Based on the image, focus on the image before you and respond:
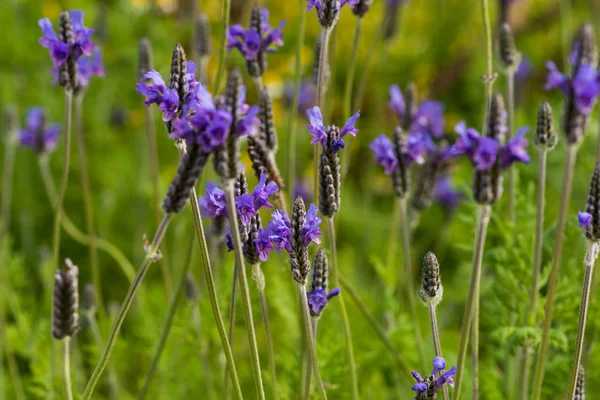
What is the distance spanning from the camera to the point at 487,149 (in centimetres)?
111

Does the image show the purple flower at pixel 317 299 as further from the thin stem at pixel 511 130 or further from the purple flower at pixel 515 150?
the thin stem at pixel 511 130

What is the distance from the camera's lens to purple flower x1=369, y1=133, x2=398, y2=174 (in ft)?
5.69

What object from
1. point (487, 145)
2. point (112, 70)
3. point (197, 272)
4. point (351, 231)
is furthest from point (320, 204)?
point (112, 70)

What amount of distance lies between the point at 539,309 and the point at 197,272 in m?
1.44

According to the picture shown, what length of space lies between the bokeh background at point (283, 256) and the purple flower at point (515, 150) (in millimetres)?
574

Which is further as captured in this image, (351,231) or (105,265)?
(351,231)

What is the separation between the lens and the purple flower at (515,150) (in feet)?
3.74

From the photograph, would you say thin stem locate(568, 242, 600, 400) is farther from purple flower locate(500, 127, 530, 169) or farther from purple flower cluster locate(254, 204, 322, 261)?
purple flower cluster locate(254, 204, 322, 261)

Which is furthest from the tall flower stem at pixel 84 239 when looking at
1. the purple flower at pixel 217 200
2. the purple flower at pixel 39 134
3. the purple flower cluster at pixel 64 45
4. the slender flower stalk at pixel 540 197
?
the slender flower stalk at pixel 540 197

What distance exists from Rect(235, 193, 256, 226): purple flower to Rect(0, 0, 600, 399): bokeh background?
38cm

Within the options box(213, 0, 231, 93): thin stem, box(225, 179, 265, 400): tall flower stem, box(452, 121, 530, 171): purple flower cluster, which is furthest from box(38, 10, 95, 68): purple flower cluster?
box(452, 121, 530, 171): purple flower cluster

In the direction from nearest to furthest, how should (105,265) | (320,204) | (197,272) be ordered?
(320,204) < (197,272) < (105,265)

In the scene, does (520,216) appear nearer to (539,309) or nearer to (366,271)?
(539,309)

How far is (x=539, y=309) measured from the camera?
5.86 ft
